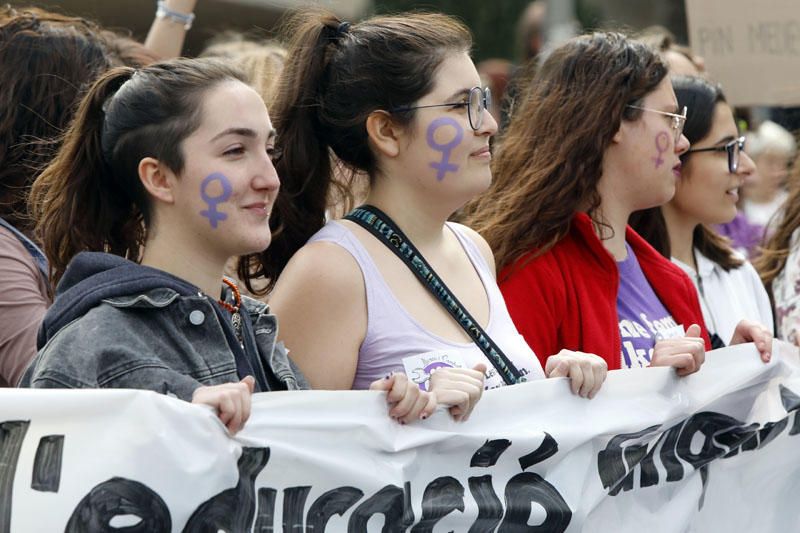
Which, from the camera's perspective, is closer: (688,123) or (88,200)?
(88,200)

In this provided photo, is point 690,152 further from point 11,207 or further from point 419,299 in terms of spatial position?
point 11,207

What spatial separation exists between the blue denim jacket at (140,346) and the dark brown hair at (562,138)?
1.38m

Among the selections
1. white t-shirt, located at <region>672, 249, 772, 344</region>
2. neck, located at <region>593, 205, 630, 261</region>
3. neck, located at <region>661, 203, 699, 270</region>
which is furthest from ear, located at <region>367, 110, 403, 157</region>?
neck, located at <region>661, 203, 699, 270</region>

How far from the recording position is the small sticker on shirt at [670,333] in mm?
3910

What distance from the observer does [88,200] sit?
2891mm

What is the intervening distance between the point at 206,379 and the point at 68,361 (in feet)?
0.92

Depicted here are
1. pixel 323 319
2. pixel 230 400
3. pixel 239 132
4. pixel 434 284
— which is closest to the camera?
pixel 230 400

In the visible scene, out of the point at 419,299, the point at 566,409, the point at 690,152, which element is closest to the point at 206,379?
the point at 419,299

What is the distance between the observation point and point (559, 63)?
4184 mm

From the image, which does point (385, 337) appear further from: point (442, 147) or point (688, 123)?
point (688, 123)

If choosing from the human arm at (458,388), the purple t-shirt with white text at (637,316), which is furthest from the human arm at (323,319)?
the purple t-shirt with white text at (637,316)

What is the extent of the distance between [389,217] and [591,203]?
0.96 metres

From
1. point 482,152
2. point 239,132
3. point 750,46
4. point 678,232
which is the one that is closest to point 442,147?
point 482,152

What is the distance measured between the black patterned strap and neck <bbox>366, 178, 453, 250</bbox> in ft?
0.17
